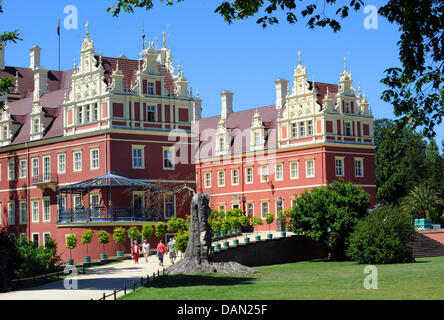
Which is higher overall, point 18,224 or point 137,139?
point 137,139

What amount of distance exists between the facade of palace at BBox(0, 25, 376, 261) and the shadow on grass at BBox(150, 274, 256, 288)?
59.1 feet

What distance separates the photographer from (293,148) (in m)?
65.4

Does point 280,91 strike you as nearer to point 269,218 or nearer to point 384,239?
point 269,218

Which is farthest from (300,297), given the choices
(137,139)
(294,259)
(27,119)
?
(27,119)

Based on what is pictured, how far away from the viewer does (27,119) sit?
6462cm

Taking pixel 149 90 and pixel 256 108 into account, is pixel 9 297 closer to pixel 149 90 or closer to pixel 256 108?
pixel 149 90

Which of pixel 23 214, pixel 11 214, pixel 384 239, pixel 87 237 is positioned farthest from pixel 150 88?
pixel 384 239

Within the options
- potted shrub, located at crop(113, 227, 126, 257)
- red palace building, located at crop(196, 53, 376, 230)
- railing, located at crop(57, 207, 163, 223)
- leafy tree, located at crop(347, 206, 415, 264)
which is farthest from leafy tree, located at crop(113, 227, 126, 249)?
red palace building, located at crop(196, 53, 376, 230)

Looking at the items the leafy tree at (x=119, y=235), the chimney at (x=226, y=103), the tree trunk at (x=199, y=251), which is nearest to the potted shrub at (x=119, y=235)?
the leafy tree at (x=119, y=235)

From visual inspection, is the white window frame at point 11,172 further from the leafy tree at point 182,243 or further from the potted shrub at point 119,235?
the leafy tree at point 182,243

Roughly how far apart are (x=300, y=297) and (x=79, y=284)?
10995mm

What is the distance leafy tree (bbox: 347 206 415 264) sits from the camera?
43.9m

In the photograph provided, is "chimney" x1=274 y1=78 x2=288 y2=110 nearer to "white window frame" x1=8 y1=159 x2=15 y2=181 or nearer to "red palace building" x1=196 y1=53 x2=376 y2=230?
"red palace building" x1=196 y1=53 x2=376 y2=230

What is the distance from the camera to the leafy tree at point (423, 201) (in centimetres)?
7406
